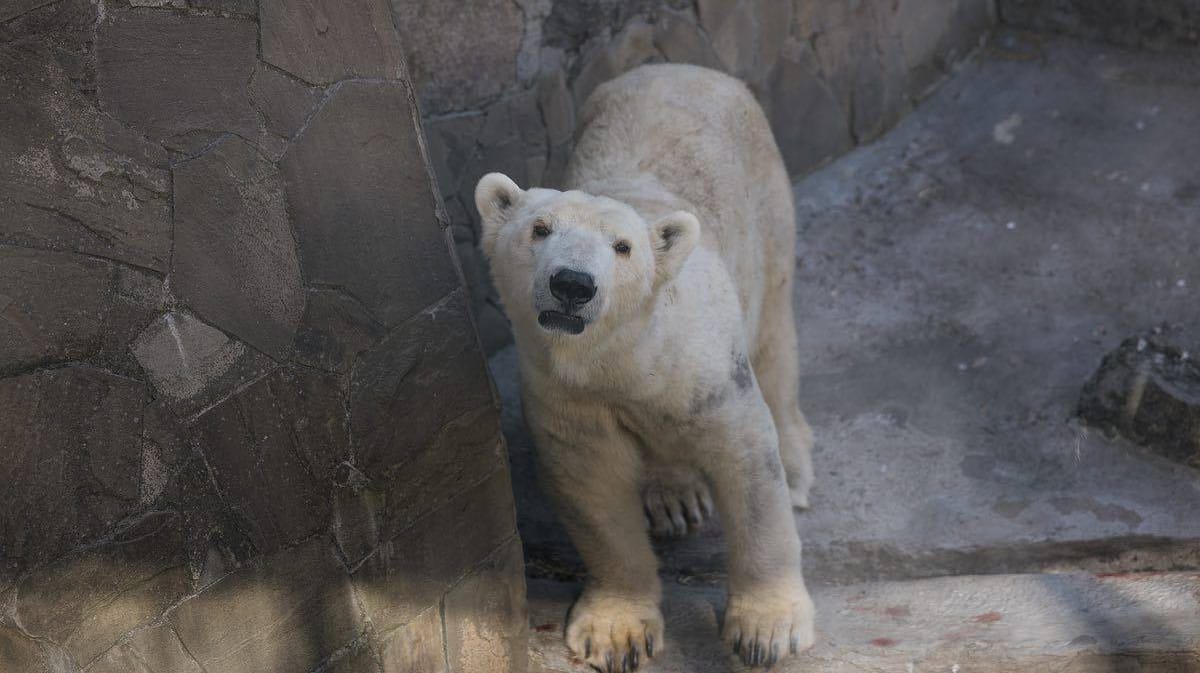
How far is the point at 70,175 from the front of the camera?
262 cm

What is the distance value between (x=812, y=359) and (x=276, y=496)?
10.8 ft

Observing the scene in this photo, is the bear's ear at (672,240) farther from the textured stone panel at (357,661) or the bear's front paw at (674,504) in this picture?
the bear's front paw at (674,504)

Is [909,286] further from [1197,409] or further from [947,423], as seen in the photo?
[1197,409]

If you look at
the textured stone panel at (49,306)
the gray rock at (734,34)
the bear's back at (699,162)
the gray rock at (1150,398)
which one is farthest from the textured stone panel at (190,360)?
the gray rock at (734,34)

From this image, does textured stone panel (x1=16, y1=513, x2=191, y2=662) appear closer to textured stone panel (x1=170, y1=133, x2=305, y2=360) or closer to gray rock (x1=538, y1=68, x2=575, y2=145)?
textured stone panel (x1=170, y1=133, x2=305, y2=360)

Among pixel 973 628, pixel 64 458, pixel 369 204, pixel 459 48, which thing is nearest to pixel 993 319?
pixel 973 628

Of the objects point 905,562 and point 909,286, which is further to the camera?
point 909,286

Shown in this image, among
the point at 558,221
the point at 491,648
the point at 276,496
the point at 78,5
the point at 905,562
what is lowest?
the point at 905,562

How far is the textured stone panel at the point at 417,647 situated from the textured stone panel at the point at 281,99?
56.8 inches

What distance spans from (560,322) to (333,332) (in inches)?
23.0

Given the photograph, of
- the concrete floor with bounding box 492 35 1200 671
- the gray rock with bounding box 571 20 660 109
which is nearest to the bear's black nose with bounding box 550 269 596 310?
the concrete floor with bounding box 492 35 1200 671

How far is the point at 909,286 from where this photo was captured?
634cm

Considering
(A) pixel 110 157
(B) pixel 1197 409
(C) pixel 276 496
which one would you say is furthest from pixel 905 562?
(A) pixel 110 157

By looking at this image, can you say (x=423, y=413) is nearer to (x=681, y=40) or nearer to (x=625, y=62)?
(x=625, y=62)
